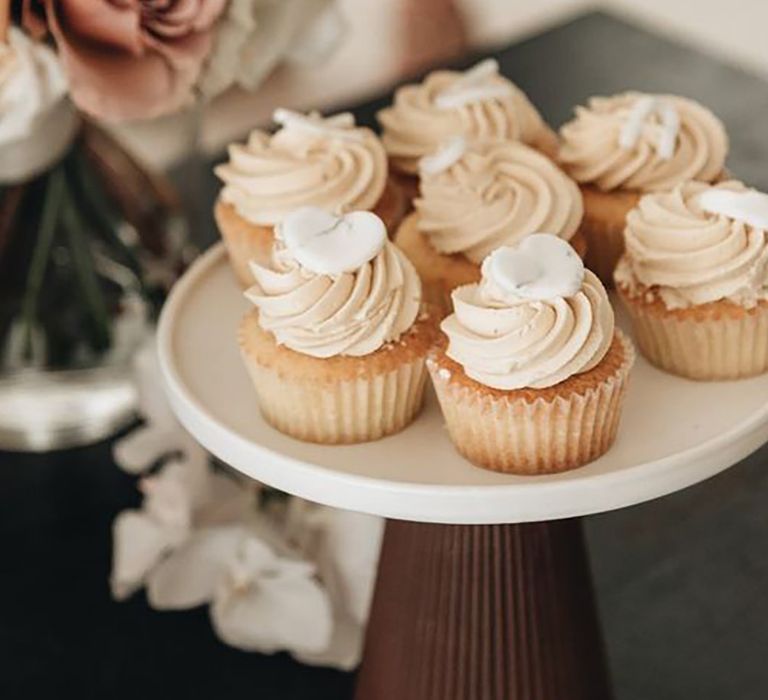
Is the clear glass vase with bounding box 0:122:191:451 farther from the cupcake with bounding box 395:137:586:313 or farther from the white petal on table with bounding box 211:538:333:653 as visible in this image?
the cupcake with bounding box 395:137:586:313

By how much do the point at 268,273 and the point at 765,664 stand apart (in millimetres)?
570

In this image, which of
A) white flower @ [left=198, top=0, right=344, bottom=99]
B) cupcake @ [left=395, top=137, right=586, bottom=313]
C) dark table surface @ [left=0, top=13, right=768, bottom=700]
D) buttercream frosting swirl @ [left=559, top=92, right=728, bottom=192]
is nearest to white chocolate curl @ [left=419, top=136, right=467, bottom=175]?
cupcake @ [left=395, top=137, right=586, bottom=313]

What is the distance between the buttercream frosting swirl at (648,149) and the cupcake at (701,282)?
8 cm

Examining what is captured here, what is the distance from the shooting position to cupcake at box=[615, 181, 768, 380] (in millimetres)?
986

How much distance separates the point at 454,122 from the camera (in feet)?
3.85

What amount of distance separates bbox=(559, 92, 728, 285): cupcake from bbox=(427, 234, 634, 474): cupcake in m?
0.19

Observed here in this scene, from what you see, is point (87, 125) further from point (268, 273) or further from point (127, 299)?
point (268, 273)

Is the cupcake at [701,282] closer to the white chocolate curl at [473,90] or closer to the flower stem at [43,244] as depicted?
the white chocolate curl at [473,90]

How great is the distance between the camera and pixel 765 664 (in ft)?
4.09

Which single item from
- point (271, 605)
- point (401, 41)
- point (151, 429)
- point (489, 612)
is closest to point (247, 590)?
point (271, 605)

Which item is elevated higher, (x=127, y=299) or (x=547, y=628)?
(x=547, y=628)

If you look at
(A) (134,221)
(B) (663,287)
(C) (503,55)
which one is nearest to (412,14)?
(C) (503,55)

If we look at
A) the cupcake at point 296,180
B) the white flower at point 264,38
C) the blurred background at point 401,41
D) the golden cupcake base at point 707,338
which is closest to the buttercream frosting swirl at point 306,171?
the cupcake at point 296,180

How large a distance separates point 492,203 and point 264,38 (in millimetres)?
326
